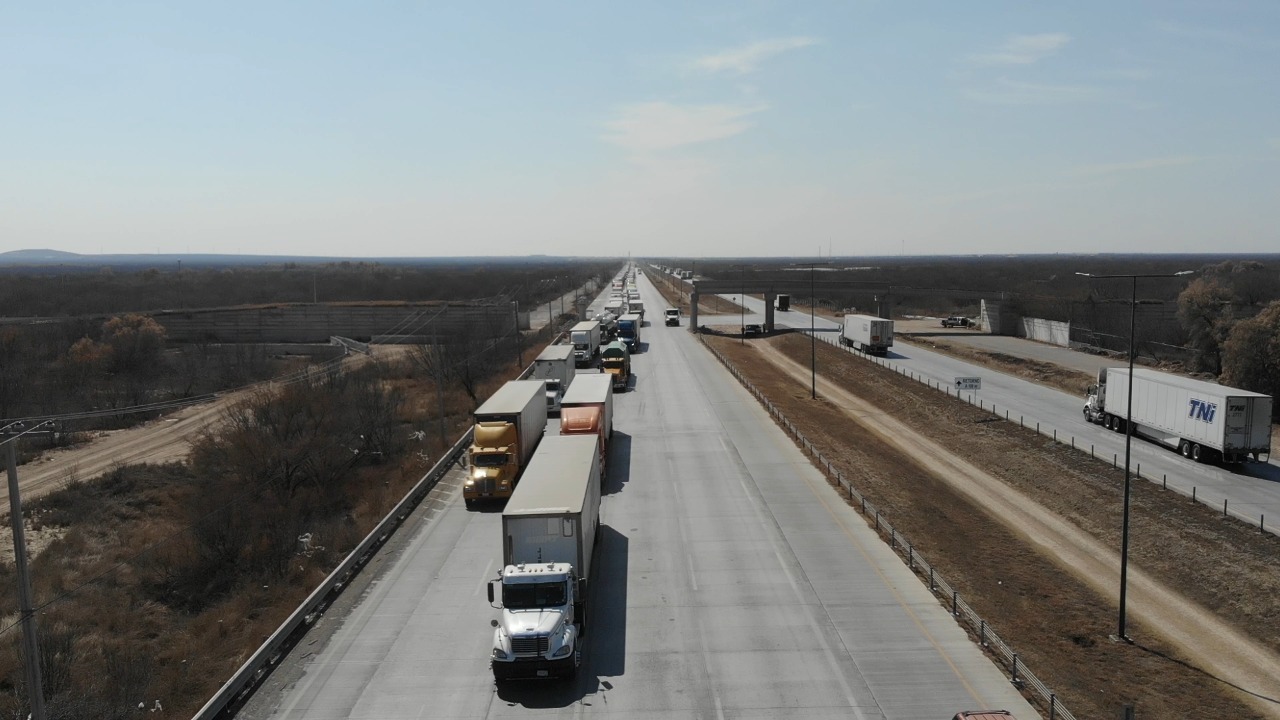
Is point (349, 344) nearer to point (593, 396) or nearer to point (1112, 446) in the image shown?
point (593, 396)

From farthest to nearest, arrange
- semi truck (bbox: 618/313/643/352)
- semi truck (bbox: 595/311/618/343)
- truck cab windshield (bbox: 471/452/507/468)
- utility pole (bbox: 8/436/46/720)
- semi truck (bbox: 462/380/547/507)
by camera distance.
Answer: semi truck (bbox: 595/311/618/343) < semi truck (bbox: 618/313/643/352) < truck cab windshield (bbox: 471/452/507/468) < semi truck (bbox: 462/380/547/507) < utility pole (bbox: 8/436/46/720)

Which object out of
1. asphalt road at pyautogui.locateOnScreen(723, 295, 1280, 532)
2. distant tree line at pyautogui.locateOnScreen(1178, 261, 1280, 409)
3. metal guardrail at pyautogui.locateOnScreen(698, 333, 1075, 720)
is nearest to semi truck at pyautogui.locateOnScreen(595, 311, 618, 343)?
asphalt road at pyautogui.locateOnScreen(723, 295, 1280, 532)

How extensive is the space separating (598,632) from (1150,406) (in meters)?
33.9

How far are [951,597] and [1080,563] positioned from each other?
8798 millimetres

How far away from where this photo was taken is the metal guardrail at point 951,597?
671 inches

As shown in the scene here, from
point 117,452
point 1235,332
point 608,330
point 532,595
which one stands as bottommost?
point 117,452

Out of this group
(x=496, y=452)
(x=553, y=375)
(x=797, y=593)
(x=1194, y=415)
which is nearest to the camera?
(x=797, y=593)

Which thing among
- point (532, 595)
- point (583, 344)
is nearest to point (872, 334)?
point (583, 344)

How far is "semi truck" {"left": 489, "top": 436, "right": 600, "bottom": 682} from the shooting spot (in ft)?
57.9

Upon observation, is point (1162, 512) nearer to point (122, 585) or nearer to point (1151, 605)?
point (1151, 605)

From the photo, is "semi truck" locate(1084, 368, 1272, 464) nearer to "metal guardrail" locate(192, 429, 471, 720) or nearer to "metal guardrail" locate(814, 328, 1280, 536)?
"metal guardrail" locate(814, 328, 1280, 536)

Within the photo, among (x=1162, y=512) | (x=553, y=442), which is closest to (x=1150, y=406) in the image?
(x=1162, y=512)

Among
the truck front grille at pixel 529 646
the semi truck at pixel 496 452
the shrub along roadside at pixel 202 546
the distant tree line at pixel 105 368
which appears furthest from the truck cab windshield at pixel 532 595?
the distant tree line at pixel 105 368

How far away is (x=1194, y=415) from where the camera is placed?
3822cm
